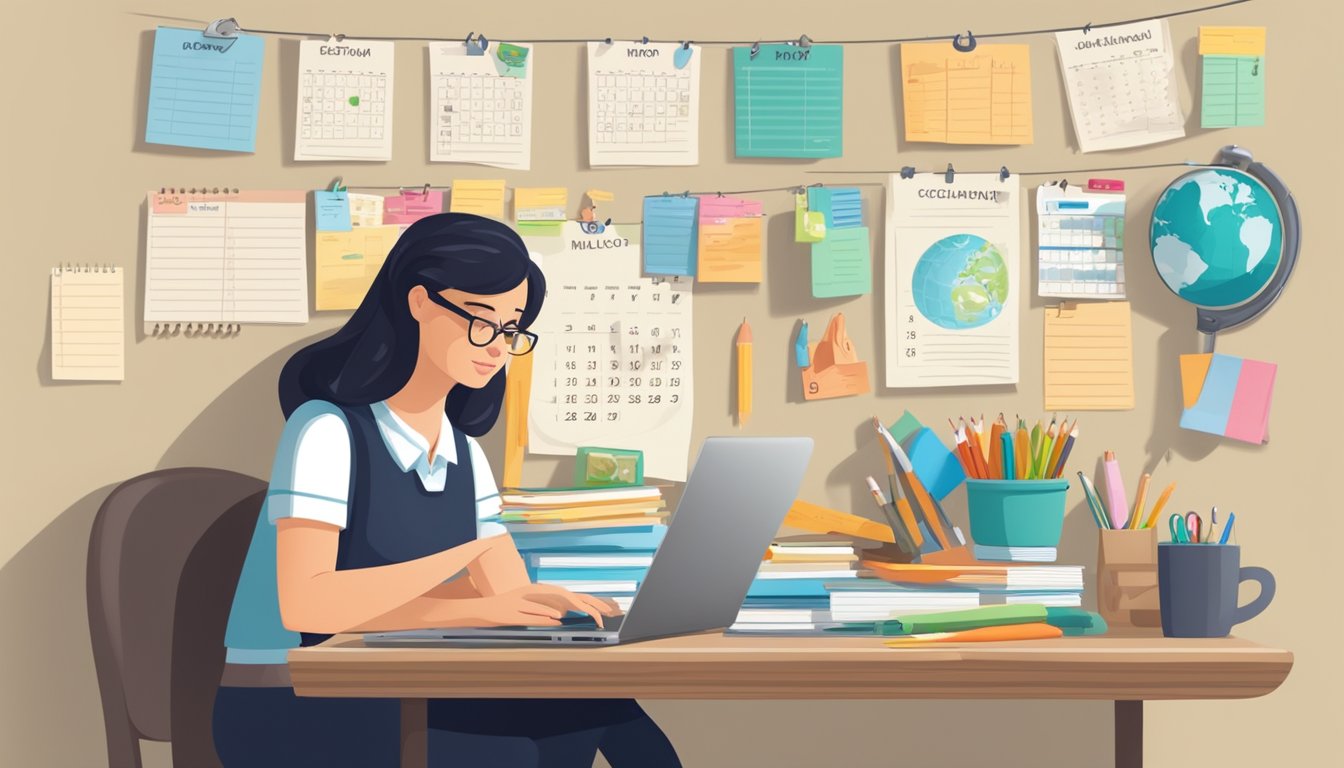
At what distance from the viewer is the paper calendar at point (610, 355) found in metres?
1.97

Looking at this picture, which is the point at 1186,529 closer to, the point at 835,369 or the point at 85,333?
the point at 835,369

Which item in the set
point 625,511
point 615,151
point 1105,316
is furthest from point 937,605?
point 615,151

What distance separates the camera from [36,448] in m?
1.96

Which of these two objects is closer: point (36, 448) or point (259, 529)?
point (259, 529)

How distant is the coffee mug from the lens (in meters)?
1.34

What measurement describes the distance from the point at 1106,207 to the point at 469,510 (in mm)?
1116

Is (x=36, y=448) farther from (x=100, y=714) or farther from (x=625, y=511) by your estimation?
(x=625, y=511)

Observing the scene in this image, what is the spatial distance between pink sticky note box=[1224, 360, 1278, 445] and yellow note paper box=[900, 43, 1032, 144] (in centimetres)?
51

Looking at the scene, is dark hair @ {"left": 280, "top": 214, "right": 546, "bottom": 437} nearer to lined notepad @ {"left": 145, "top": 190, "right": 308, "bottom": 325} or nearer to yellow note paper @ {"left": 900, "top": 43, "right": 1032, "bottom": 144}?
lined notepad @ {"left": 145, "top": 190, "right": 308, "bottom": 325}

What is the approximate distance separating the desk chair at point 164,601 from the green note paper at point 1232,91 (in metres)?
1.58

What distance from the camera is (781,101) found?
1.99 meters

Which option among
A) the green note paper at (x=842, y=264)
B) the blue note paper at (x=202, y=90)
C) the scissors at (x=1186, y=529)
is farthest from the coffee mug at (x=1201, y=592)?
the blue note paper at (x=202, y=90)

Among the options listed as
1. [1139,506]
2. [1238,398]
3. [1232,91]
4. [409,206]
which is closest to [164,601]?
[409,206]

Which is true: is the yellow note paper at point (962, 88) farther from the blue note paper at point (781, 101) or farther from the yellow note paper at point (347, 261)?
the yellow note paper at point (347, 261)
